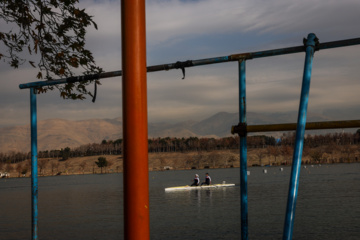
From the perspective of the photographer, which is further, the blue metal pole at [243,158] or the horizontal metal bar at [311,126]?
the blue metal pole at [243,158]

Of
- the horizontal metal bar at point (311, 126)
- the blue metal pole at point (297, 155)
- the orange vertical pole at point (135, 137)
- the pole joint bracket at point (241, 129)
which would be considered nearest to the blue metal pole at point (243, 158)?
→ the pole joint bracket at point (241, 129)

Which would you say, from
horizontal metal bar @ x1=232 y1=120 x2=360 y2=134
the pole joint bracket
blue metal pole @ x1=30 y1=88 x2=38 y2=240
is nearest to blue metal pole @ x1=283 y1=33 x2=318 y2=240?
horizontal metal bar @ x1=232 y1=120 x2=360 y2=134

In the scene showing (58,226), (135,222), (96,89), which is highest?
(96,89)

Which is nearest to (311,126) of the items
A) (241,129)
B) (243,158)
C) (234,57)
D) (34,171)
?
(241,129)

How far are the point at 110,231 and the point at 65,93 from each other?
159 feet

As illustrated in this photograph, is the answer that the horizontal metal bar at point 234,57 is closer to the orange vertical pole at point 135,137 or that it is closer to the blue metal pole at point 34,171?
the blue metal pole at point 34,171

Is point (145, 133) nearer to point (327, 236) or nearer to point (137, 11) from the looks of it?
Result: point (137, 11)

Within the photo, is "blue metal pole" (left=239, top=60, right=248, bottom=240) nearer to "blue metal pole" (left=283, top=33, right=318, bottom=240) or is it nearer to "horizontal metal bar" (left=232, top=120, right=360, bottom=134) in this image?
"horizontal metal bar" (left=232, top=120, right=360, bottom=134)

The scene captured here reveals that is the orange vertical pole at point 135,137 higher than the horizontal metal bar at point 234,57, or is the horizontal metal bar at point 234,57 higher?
the horizontal metal bar at point 234,57

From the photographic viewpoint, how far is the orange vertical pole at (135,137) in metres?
2.91

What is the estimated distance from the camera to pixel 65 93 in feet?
30.4

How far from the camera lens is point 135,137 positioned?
9.56ft

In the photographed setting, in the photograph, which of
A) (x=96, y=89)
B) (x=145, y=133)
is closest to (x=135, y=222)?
(x=145, y=133)

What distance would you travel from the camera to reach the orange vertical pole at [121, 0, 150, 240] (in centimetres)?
291
